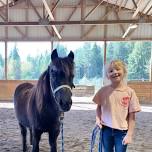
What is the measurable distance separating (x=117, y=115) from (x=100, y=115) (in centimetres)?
18

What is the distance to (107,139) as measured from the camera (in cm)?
252

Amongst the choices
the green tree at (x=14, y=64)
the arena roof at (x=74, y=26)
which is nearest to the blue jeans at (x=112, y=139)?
the arena roof at (x=74, y=26)

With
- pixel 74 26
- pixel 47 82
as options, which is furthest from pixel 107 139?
pixel 74 26

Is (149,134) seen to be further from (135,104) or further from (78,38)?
(78,38)

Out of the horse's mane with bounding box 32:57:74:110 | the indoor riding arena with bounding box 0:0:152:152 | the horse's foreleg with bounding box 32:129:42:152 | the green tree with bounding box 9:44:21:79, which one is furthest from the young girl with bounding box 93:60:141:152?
the green tree with bounding box 9:44:21:79

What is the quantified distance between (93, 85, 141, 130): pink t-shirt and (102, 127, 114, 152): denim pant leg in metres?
0.06

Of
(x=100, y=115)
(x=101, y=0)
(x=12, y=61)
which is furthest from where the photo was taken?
(x=12, y=61)

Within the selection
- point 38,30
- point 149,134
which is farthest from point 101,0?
point 149,134

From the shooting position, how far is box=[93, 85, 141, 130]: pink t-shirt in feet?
7.86

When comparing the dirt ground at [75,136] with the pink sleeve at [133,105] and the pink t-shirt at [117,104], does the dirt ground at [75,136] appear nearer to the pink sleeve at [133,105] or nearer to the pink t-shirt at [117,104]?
the pink t-shirt at [117,104]

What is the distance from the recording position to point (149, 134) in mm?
6066

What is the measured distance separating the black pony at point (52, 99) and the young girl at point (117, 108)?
0.35 meters

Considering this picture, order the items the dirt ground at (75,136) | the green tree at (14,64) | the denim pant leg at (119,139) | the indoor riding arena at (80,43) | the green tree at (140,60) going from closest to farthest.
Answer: the denim pant leg at (119,139), the dirt ground at (75,136), the indoor riding arena at (80,43), the green tree at (140,60), the green tree at (14,64)

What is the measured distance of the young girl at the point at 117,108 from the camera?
237 centimetres
